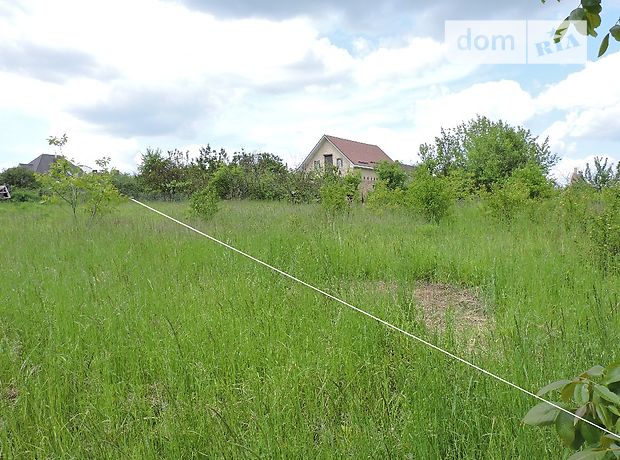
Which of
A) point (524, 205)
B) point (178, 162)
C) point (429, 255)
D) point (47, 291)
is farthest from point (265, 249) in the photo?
point (178, 162)

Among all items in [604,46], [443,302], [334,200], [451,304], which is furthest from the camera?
[334,200]

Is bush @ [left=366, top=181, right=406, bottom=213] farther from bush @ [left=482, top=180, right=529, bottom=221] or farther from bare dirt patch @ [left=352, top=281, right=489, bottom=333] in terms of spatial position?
bare dirt patch @ [left=352, top=281, right=489, bottom=333]

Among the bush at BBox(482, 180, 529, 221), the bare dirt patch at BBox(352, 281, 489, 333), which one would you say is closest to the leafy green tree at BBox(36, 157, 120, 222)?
the bare dirt patch at BBox(352, 281, 489, 333)

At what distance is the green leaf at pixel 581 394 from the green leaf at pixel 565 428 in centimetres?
3

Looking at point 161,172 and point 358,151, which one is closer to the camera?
point 161,172

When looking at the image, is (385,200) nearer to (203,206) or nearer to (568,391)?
(203,206)

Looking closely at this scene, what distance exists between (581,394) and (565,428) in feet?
0.20

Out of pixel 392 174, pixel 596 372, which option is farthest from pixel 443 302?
pixel 392 174

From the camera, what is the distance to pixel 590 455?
1.98 feet

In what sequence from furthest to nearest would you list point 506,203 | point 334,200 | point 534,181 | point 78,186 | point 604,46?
point 534,181 → point 334,200 → point 78,186 → point 506,203 → point 604,46

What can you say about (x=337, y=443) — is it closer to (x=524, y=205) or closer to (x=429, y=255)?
(x=429, y=255)

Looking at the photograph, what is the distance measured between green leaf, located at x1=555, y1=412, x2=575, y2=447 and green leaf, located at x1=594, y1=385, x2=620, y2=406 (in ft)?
0.20

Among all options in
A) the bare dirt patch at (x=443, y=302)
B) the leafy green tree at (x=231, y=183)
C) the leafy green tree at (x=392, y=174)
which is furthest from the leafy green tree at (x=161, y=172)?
the bare dirt patch at (x=443, y=302)

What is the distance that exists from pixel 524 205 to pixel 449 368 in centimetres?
701
